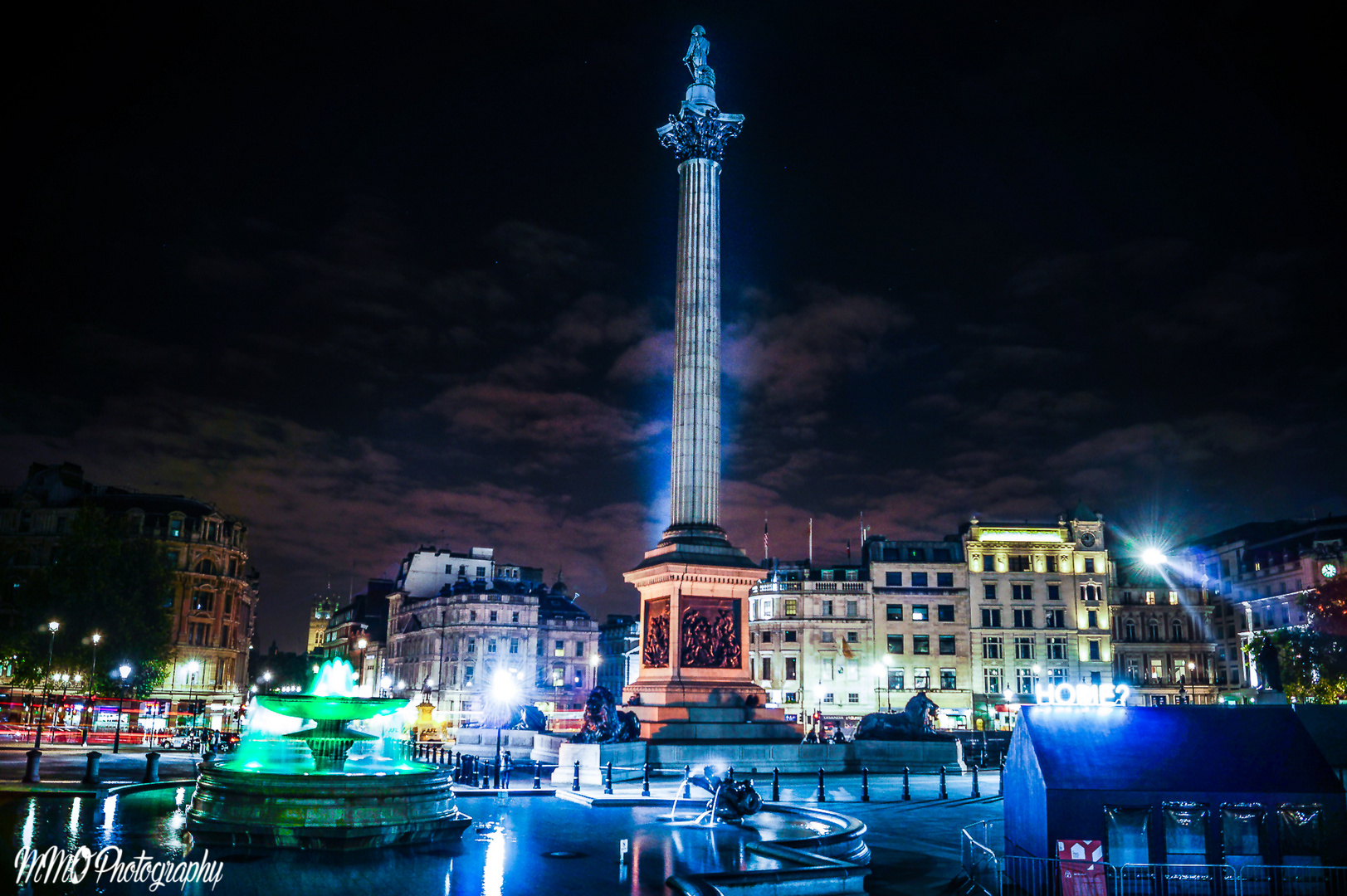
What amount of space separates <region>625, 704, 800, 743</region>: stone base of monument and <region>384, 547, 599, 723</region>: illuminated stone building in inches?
2310

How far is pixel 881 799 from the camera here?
26422 mm

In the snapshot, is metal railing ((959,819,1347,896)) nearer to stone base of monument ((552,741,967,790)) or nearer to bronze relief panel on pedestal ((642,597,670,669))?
stone base of monument ((552,741,967,790))

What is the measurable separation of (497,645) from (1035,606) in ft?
164

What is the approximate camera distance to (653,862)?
16000mm

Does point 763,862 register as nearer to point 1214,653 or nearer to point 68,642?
point 68,642

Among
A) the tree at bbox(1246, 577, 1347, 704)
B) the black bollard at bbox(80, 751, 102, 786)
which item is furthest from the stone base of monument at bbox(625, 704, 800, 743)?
the tree at bbox(1246, 577, 1347, 704)

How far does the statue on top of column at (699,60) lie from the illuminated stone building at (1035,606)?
5361cm

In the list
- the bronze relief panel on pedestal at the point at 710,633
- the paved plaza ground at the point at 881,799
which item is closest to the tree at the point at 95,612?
the paved plaza ground at the point at 881,799

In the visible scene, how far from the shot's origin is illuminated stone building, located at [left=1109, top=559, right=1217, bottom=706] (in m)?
90.1

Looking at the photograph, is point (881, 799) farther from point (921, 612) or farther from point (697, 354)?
point (921, 612)

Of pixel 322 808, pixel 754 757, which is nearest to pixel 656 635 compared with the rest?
pixel 754 757

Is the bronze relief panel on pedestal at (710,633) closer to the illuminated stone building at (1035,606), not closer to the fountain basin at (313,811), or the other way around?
the fountain basin at (313,811)

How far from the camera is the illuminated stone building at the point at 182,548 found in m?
85.8

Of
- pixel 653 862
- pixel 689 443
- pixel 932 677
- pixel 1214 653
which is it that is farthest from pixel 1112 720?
pixel 1214 653
